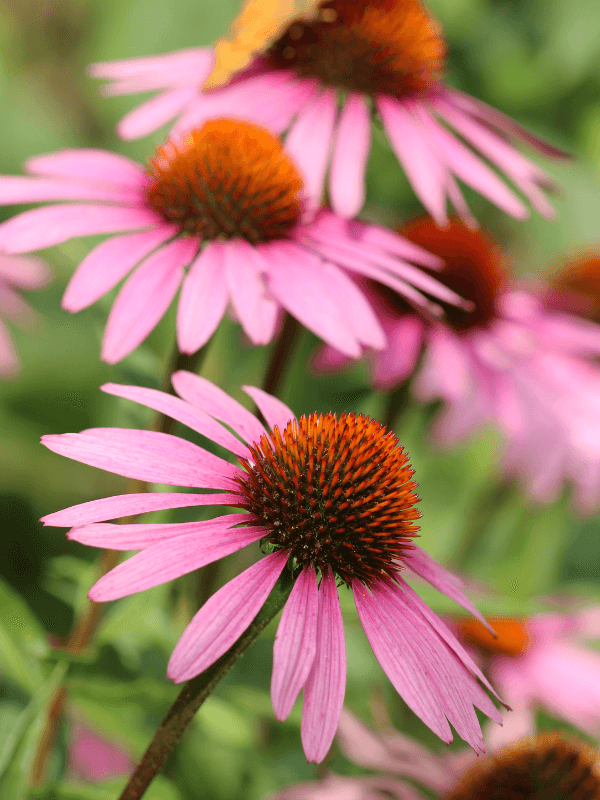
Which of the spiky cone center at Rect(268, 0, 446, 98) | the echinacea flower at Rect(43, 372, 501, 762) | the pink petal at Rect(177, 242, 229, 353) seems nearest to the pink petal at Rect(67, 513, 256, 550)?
the echinacea flower at Rect(43, 372, 501, 762)

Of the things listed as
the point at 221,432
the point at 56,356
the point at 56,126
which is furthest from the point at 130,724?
the point at 56,126

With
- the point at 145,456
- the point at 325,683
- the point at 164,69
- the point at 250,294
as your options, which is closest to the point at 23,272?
the point at 164,69

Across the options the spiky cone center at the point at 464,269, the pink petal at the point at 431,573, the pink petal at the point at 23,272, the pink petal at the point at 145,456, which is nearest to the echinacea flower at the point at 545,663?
the spiky cone center at the point at 464,269

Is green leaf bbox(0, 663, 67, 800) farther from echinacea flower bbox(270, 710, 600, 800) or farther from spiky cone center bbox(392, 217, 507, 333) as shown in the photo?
spiky cone center bbox(392, 217, 507, 333)

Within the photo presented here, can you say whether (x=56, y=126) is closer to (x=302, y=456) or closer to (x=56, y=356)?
(x=56, y=356)

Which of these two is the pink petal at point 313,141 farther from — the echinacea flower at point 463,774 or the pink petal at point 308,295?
the echinacea flower at point 463,774
